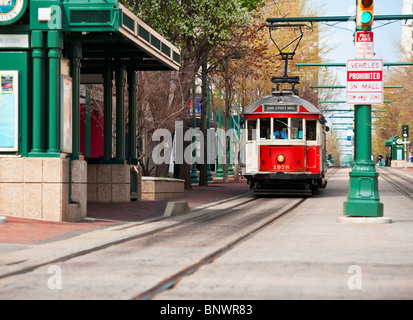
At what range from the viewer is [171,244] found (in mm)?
12172

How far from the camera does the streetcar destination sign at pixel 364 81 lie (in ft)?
54.2

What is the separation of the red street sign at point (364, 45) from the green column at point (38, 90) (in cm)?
666

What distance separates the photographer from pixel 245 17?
27.7 m

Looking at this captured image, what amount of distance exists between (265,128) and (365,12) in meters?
12.3

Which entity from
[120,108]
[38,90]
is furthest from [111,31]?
[120,108]

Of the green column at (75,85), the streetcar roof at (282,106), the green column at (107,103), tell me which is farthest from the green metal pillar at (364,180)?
the streetcar roof at (282,106)

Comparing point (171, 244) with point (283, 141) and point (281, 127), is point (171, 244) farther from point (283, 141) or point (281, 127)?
point (281, 127)

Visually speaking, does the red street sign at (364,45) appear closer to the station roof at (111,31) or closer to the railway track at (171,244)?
the railway track at (171,244)

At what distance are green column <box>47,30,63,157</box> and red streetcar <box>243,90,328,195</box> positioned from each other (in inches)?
512

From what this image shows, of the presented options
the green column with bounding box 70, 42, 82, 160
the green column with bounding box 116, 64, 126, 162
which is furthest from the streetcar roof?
the green column with bounding box 70, 42, 82, 160

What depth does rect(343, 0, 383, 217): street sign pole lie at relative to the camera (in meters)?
16.4

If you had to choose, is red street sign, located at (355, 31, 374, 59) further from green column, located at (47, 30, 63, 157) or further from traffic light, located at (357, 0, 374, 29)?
green column, located at (47, 30, 63, 157)

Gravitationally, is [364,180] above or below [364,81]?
below

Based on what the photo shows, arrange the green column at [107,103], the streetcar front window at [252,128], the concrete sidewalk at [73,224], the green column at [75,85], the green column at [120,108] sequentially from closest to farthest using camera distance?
the concrete sidewalk at [73,224] → the green column at [75,85] → the green column at [107,103] → the green column at [120,108] → the streetcar front window at [252,128]
